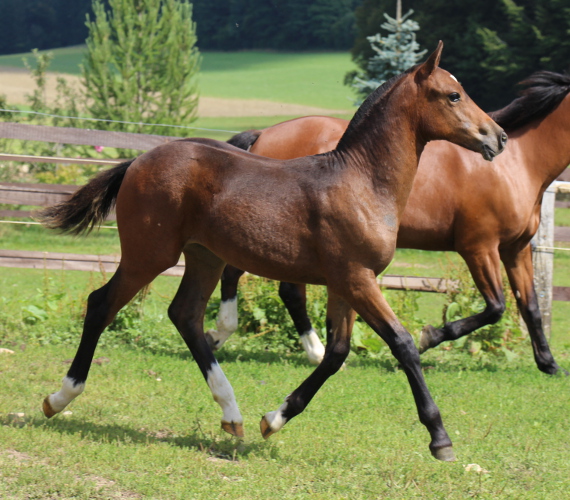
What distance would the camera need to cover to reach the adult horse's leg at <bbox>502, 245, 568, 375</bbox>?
6105 mm

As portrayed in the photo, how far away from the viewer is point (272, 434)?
4410 millimetres

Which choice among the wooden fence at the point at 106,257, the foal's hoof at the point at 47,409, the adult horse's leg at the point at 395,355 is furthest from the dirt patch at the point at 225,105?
the adult horse's leg at the point at 395,355

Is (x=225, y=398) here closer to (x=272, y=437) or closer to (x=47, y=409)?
(x=272, y=437)

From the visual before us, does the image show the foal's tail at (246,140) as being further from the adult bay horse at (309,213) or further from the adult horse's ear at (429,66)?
the adult horse's ear at (429,66)

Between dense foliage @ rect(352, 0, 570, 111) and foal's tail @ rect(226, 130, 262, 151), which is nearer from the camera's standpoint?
foal's tail @ rect(226, 130, 262, 151)

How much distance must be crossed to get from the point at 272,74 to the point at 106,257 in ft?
158

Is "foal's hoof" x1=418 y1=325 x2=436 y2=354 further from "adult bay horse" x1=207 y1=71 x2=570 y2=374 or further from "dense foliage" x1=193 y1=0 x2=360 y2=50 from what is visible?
"dense foliage" x1=193 y1=0 x2=360 y2=50

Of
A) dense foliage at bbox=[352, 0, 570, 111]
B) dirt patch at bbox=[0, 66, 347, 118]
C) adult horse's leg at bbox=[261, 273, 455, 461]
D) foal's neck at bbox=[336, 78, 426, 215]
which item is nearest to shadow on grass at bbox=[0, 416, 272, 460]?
adult horse's leg at bbox=[261, 273, 455, 461]

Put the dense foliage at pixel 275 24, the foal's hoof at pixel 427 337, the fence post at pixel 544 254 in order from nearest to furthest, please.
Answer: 1. the foal's hoof at pixel 427 337
2. the fence post at pixel 544 254
3. the dense foliage at pixel 275 24

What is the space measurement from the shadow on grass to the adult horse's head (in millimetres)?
1946

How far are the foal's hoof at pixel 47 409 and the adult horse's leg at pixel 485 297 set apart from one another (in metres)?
2.87

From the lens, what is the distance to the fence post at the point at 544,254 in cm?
703

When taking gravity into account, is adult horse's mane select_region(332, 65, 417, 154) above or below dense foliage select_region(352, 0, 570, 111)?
above

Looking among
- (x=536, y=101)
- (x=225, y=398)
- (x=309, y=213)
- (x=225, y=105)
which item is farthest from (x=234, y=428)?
(x=225, y=105)
